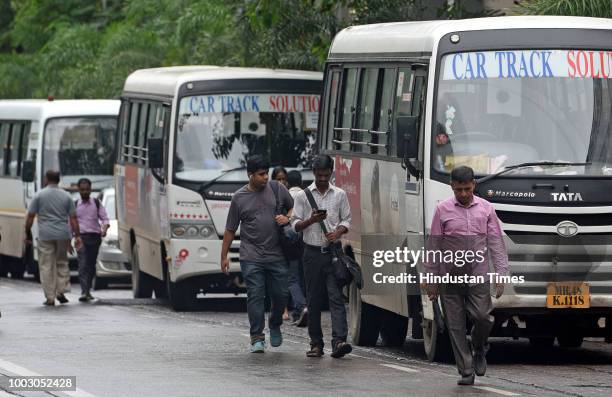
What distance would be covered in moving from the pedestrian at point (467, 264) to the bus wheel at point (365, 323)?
12.7 feet

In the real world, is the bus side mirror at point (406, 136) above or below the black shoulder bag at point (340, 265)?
above

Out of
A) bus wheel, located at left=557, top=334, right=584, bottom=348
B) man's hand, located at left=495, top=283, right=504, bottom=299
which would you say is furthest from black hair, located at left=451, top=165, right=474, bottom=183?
bus wheel, located at left=557, top=334, right=584, bottom=348

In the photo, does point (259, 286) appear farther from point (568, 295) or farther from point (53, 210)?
point (53, 210)

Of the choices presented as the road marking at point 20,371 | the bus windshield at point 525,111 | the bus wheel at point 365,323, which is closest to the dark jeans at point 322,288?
the bus windshield at point 525,111

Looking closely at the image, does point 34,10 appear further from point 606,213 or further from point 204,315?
point 606,213

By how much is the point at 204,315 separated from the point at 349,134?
16.1 feet

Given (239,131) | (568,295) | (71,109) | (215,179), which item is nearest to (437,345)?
(568,295)

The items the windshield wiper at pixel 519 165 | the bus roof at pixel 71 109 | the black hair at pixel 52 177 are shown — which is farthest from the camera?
the bus roof at pixel 71 109

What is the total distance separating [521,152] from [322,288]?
6.96 ft

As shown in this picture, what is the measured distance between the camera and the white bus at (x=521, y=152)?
14859 mm

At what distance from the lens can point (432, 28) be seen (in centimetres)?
1583

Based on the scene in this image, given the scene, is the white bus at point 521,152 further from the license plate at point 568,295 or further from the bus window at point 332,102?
the bus window at point 332,102

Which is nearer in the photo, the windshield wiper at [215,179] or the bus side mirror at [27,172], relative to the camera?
the windshield wiper at [215,179]

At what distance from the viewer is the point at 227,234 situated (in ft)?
52.7
